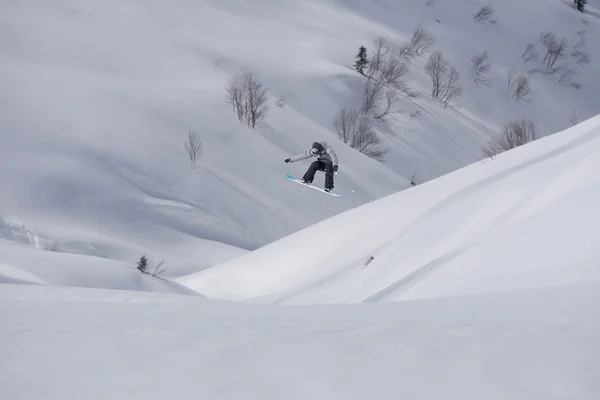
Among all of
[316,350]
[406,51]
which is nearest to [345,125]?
[406,51]

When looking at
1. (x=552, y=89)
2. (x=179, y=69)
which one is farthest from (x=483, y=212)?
(x=552, y=89)

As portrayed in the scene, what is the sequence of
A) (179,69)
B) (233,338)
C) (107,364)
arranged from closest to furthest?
(107,364) → (233,338) → (179,69)

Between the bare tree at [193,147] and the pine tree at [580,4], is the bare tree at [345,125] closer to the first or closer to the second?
the bare tree at [193,147]

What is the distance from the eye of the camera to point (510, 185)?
13.1 metres

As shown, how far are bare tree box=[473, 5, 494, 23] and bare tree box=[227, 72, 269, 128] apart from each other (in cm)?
5440

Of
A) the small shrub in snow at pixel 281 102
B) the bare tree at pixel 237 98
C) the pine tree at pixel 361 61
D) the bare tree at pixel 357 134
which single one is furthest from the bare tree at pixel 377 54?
the bare tree at pixel 237 98

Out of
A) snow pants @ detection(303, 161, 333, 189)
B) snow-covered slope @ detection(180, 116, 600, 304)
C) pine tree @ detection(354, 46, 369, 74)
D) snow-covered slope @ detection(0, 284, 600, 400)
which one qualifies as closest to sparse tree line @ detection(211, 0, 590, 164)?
pine tree @ detection(354, 46, 369, 74)

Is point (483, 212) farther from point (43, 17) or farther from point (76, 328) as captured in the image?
point (43, 17)

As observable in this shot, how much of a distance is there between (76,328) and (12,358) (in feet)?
2.91

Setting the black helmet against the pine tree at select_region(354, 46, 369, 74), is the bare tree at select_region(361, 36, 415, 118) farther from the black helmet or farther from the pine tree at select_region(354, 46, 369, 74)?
the black helmet

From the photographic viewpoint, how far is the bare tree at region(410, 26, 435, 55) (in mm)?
77000

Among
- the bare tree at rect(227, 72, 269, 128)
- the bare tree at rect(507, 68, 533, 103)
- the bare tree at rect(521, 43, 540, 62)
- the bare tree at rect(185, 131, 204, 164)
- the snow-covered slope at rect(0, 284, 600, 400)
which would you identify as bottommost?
the snow-covered slope at rect(0, 284, 600, 400)

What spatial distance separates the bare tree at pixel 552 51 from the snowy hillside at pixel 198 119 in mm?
2218

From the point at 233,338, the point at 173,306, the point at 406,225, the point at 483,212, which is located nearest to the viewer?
the point at 233,338
